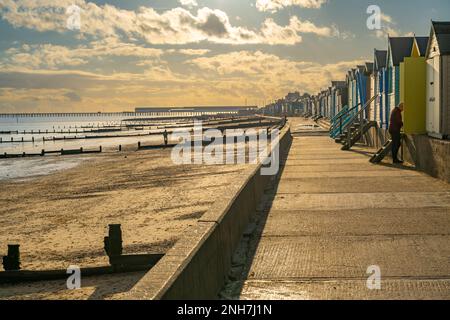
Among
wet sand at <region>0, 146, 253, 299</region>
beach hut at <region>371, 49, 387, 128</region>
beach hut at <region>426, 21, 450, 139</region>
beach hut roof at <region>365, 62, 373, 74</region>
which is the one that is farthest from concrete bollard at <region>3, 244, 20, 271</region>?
beach hut roof at <region>365, 62, 373, 74</region>

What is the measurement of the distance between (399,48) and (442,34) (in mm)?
5579

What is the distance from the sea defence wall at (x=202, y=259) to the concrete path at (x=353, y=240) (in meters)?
0.36

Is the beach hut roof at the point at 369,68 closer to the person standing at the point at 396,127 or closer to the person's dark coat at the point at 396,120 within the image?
the person standing at the point at 396,127

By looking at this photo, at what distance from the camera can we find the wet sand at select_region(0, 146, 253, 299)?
35.7ft

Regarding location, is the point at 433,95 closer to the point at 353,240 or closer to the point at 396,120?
the point at 396,120

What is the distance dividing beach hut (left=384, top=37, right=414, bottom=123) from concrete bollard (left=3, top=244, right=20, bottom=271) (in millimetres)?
13845

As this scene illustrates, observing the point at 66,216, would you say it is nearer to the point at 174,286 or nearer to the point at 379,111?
the point at 379,111

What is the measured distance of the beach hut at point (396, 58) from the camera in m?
19.4

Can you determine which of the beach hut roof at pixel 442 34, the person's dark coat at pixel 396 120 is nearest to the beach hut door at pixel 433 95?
the beach hut roof at pixel 442 34

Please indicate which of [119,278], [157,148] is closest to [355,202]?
[119,278]

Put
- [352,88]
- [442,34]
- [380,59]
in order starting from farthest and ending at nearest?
[352,88] → [380,59] → [442,34]

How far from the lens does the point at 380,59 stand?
2359 cm

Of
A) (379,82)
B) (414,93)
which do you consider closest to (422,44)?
(414,93)

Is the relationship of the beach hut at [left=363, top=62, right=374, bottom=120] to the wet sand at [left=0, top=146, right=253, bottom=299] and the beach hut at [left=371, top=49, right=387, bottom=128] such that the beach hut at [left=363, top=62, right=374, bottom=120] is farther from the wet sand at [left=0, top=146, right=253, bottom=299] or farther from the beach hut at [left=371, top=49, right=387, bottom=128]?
the wet sand at [left=0, top=146, right=253, bottom=299]
